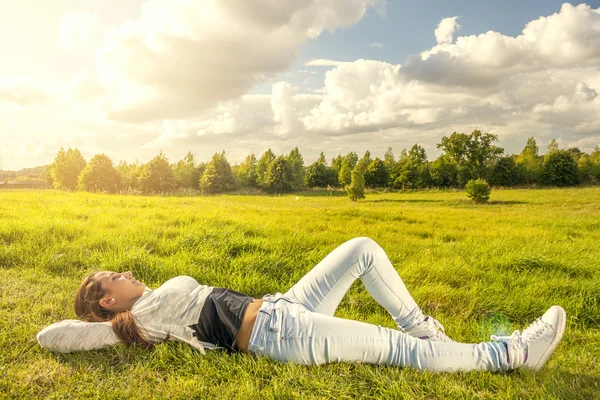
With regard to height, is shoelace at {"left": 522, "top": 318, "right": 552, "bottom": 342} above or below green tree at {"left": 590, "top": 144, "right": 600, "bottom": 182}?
below

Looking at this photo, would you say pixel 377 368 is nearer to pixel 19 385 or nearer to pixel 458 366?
pixel 458 366

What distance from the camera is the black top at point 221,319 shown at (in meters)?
2.90

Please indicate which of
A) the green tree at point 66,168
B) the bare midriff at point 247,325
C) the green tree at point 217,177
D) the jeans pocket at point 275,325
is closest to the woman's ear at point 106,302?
the bare midriff at point 247,325

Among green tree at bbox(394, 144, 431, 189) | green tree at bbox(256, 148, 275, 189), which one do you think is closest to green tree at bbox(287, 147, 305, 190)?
green tree at bbox(256, 148, 275, 189)

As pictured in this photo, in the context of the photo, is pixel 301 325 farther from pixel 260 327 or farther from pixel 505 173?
pixel 505 173

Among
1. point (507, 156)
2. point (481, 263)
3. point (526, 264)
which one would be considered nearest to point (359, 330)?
point (481, 263)

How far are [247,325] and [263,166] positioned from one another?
55.0m

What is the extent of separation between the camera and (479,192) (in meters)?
28.8

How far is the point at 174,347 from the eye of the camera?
10.4 ft

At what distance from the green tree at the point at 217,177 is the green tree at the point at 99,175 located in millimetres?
10899

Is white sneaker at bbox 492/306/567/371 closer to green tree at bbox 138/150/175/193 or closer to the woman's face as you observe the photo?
the woman's face

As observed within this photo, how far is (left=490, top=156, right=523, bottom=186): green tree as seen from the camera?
53125 millimetres

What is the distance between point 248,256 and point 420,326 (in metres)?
3.02

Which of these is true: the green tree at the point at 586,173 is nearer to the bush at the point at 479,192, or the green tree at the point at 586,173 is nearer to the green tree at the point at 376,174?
the green tree at the point at 376,174
